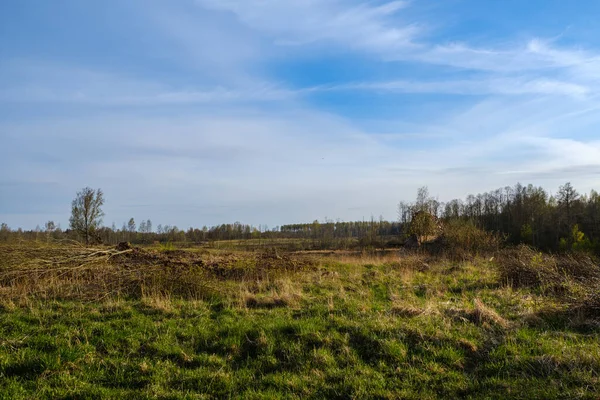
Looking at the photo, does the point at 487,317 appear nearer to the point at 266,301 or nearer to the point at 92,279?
the point at 266,301

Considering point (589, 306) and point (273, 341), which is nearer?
point (273, 341)

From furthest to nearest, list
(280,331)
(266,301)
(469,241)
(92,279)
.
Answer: (469,241)
(92,279)
(266,301)
(280,331)

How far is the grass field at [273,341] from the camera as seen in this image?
467cm

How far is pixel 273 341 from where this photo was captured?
607 cm

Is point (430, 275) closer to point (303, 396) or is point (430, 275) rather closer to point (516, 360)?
point (516, 360)

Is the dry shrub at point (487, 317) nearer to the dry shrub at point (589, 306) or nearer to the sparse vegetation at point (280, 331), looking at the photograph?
the sparse vegetation at point (280, 331)

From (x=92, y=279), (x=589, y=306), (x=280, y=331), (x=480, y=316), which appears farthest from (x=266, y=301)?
(x=589, y=306)

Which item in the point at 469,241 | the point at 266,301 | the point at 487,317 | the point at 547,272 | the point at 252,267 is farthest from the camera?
the point at 469,241

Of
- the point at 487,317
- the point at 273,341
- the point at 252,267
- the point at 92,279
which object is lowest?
the point at 273,341

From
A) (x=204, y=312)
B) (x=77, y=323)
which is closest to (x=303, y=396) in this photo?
(x=204, y=312)

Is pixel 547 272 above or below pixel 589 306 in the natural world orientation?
above

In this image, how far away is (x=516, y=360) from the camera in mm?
5129

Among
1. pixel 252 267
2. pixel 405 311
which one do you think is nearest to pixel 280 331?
pixel 405 311

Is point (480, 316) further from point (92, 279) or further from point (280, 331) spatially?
point (92, 279)
